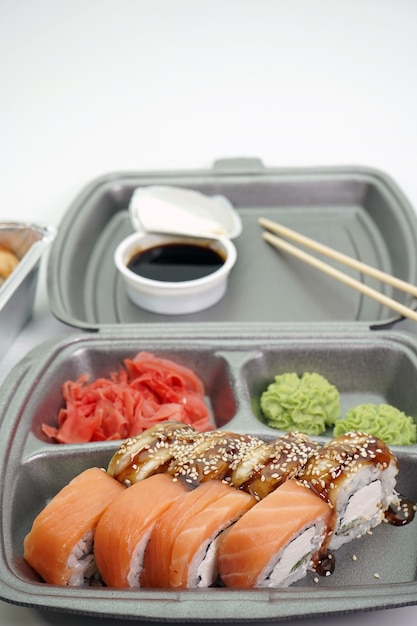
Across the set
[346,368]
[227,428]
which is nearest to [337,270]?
[346,368]

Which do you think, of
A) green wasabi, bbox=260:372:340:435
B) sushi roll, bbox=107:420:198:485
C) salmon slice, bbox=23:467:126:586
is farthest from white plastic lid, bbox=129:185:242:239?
salmon slice, bbox=23:467:126:586

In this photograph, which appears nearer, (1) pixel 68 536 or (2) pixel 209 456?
(1) pixel 68 536

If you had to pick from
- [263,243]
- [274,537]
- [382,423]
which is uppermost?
[263,243]

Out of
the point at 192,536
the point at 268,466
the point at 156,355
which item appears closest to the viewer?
the point at 192,536

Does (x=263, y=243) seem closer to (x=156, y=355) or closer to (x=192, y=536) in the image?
(x=156, y=355)

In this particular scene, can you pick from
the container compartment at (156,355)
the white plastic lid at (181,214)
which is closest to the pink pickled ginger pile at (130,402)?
the container compartment at (156,355)

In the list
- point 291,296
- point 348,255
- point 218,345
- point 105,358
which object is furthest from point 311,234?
point 105,358
